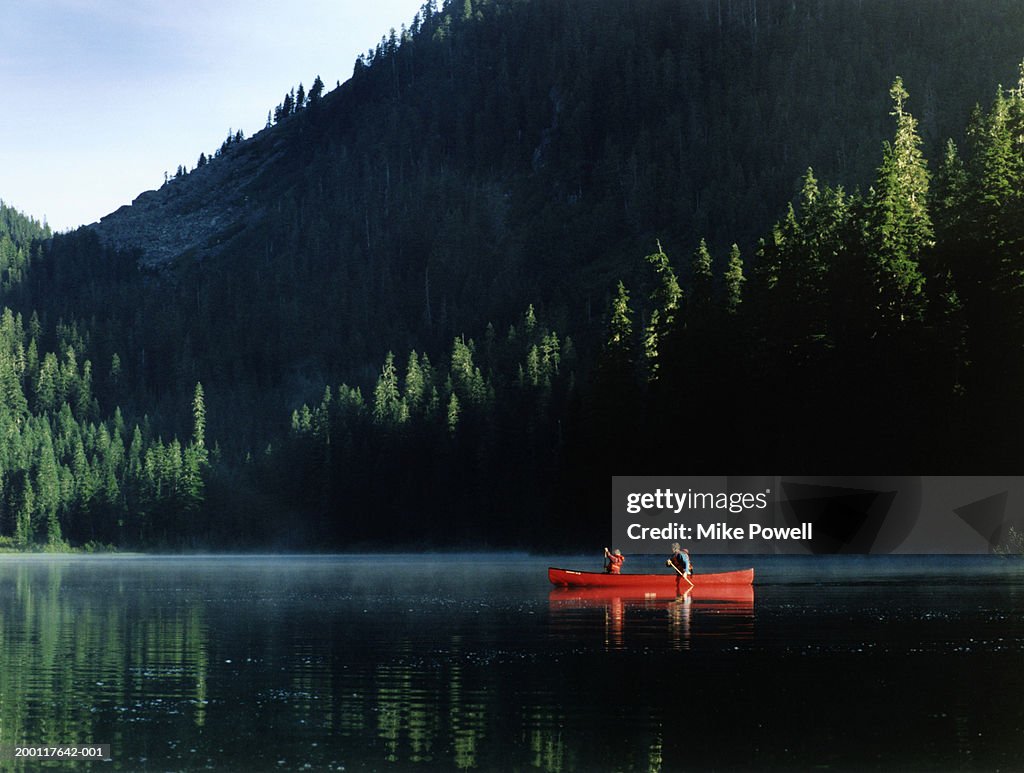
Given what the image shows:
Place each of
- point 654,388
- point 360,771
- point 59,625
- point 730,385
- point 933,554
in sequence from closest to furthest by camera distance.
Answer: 1. point 360,771
2. point 59,625
3. point 933,554
4. point 730,385
5. point 654,388

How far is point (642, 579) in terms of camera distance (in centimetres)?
6881

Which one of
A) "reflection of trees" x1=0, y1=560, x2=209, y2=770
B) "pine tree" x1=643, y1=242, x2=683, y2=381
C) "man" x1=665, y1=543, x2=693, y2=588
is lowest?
"reflection of trees" x1=0, y1=560, x2=209, y2=770

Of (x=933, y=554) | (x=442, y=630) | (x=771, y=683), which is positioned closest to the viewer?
(x=771, y=683)

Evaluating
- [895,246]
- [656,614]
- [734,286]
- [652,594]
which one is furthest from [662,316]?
[656,614]

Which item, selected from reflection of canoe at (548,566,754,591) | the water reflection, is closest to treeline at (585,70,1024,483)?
reflection of canoe at (548,566,754,591)

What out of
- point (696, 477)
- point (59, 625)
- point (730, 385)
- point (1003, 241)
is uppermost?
point (1003, 241)

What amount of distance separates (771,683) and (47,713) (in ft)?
53.1

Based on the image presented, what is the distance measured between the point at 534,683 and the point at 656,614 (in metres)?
23.1

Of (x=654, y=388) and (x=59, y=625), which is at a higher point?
(x=654, y=388)

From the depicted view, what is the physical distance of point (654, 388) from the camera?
128m

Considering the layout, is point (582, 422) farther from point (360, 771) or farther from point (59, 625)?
point (360, 771)

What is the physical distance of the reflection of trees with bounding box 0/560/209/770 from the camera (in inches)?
1091

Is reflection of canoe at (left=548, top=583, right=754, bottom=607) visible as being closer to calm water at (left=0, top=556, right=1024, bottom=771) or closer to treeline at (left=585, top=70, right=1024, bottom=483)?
calm water at (left=0, top=556, right=1024, bottom=771)

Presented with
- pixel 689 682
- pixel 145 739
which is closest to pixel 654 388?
pixel 689 682
